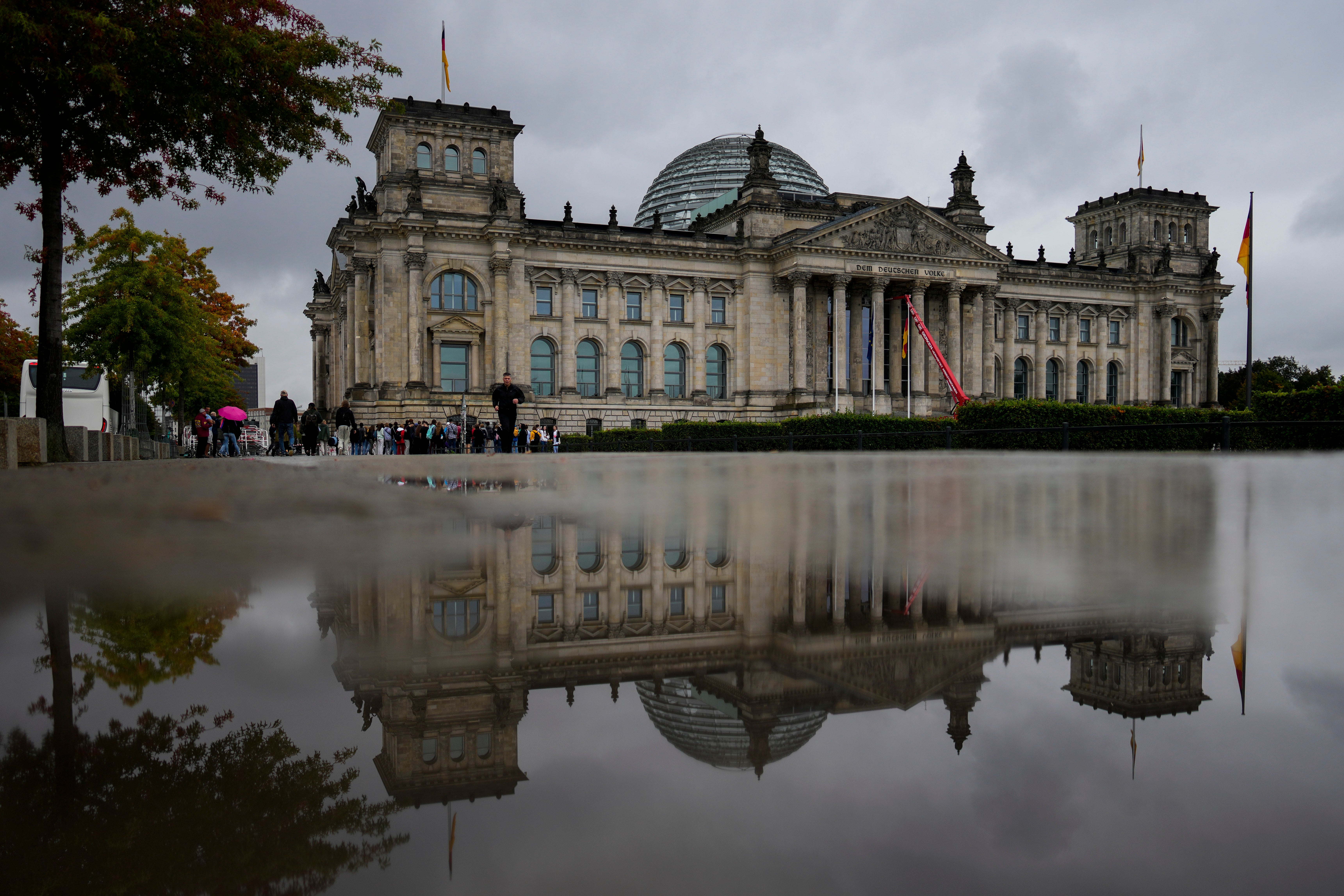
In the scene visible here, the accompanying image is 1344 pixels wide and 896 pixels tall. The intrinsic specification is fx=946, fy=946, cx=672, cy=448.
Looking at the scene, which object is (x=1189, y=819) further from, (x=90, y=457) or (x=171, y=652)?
(x=90, y=457)

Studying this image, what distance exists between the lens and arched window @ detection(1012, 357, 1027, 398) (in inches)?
2689

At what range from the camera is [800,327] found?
189ft

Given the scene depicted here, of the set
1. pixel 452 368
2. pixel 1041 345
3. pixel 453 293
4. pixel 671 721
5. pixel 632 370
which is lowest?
pixel 671 721

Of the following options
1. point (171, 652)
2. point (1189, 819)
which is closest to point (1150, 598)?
point (1189, 819)

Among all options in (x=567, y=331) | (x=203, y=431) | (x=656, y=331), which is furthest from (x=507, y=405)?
(x=656, y=331)

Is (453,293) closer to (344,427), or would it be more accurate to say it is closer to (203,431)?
(344,427)

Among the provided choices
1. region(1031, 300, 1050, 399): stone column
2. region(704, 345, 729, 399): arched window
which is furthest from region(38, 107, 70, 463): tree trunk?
region(1031, 300, 1050, 399): stone column

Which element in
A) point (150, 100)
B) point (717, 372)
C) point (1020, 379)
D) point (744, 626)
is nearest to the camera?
point (744, 626)

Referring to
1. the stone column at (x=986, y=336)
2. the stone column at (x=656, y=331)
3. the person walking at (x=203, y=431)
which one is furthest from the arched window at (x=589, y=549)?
the stone column at (x=986, y=336)

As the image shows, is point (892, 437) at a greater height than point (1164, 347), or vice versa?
point (1164, 347)

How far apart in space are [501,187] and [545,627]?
53024 millimetres

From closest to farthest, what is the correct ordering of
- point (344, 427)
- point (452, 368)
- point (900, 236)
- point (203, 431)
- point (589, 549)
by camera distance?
point (589, 549), point (203, 431), point (344, 427), point (452, 368), point (900, 236)

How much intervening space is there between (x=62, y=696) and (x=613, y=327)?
54.5 m

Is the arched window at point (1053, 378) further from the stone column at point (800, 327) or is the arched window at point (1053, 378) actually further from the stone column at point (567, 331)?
the stone column at point (567, 331)
